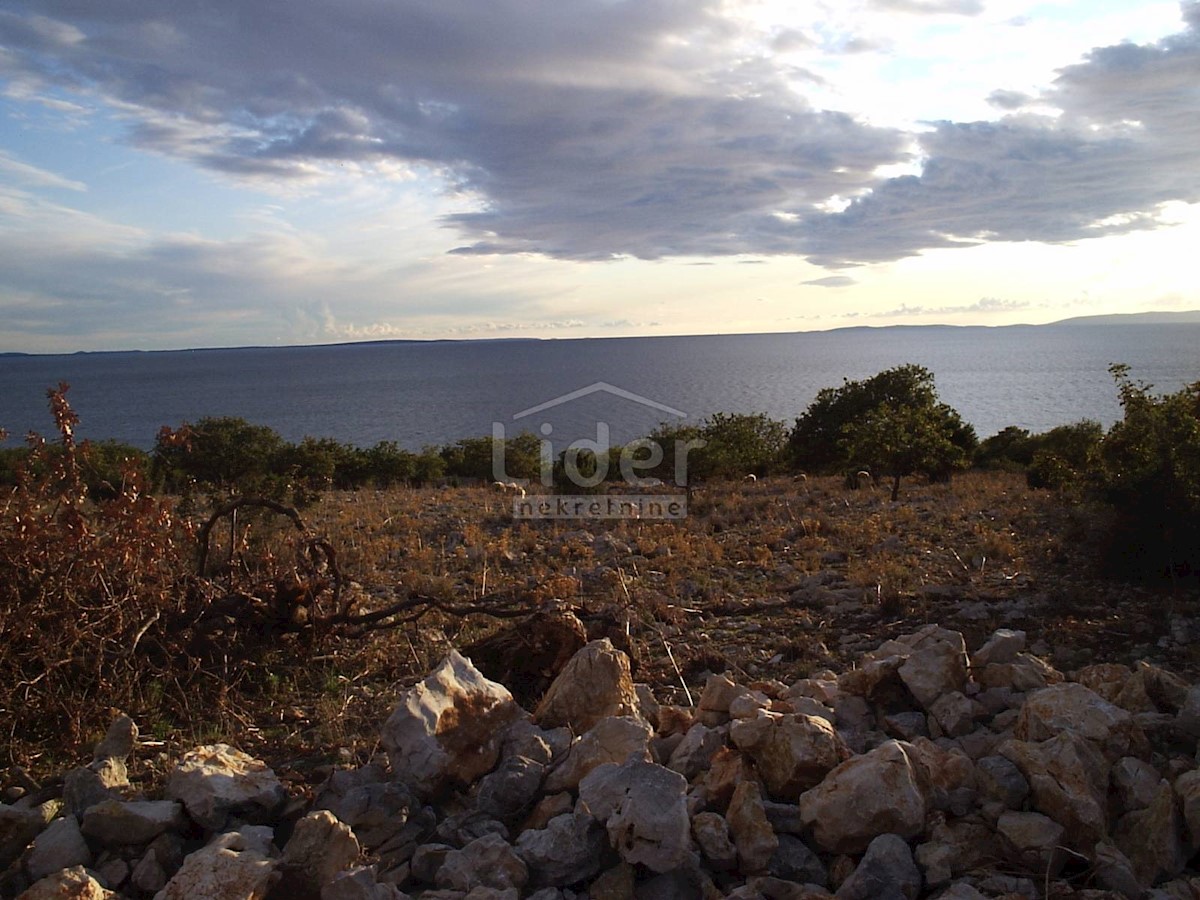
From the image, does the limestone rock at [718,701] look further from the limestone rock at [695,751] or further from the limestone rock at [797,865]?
the limestone rock at [797,865]

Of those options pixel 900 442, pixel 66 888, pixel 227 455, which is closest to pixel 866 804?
pixel 66 888

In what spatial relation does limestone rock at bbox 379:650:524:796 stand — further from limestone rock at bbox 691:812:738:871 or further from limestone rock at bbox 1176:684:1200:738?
limestone rock at bbox 1176:684:1200:738

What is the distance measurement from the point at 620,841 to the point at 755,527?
8.70 m

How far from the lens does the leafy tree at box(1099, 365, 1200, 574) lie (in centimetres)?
748

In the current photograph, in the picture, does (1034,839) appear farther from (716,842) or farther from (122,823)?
(122,823)

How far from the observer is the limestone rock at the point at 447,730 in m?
3.64

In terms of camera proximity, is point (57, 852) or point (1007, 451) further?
point (1007, 451)

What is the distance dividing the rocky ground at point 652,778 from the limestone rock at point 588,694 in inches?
0.6

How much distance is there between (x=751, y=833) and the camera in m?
3.16

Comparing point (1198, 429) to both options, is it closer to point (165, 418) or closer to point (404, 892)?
point (404, 892)

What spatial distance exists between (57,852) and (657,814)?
2.25 m

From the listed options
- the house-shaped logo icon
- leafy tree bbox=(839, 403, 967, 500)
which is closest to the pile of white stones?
leafy tree bbox=(839, 403, 967, 500)

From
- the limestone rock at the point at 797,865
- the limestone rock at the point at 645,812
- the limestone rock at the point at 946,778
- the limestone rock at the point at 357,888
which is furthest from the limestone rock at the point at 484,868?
the limestone rock at the point at 946,778

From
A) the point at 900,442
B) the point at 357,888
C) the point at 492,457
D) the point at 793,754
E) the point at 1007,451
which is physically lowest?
the point at 492,457
